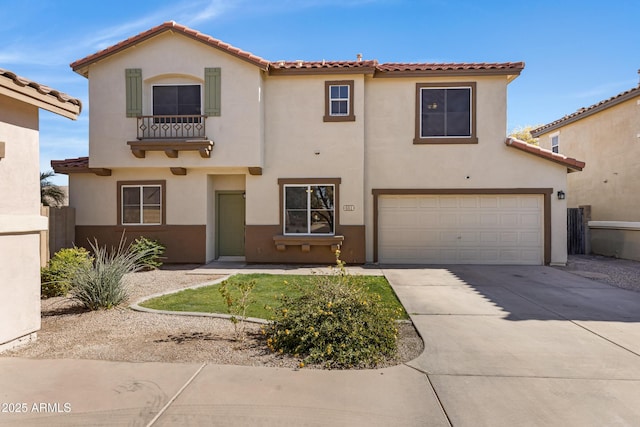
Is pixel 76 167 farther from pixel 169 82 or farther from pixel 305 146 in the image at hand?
pixel 305 146

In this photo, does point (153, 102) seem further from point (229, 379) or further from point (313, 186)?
point (229, 379)

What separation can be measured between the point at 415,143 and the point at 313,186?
3698mm

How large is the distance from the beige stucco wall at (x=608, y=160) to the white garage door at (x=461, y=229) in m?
4.24

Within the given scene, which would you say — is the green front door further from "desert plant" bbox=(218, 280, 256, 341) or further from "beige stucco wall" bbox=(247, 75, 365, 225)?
"desert plant" bbox=(218, 280, 256, 341)

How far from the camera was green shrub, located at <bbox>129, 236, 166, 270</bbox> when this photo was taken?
480 inches

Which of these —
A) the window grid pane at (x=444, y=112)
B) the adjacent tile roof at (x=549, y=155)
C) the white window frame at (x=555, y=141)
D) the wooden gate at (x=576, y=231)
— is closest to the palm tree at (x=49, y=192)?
the window grid pane at (x=444, y=112)

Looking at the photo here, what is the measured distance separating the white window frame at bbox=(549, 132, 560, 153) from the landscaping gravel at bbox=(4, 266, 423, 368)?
17207 mm

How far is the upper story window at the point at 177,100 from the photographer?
42.6 ft

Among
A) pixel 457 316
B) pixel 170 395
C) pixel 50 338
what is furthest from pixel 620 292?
pixel 50 338

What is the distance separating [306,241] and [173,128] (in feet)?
18.3

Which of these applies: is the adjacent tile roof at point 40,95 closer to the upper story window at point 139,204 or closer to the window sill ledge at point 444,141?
the upper story window at point 139,204

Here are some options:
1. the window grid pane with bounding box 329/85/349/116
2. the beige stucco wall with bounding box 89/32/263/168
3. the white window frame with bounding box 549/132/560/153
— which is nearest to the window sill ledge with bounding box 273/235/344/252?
the beige stucco wall with bounding box 89/32/263/168

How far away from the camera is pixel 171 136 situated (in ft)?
41.8

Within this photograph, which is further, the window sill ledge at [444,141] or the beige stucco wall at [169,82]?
the window sill ledge at [444,141]
